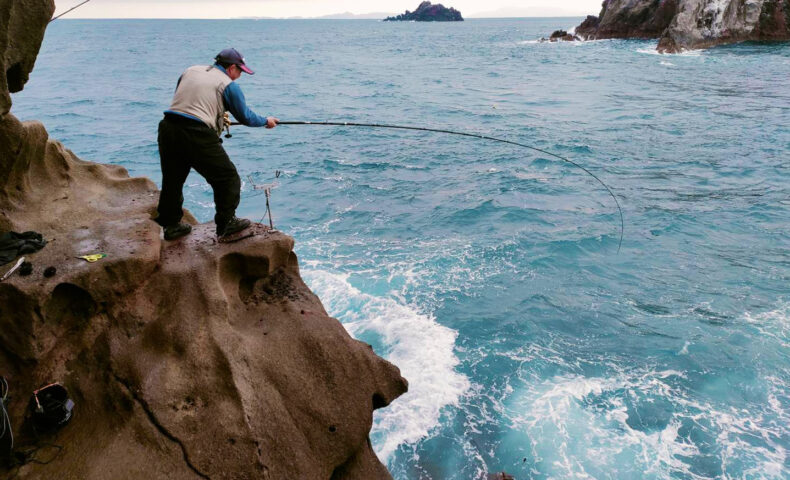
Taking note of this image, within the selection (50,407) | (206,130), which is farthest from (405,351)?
(50,407)

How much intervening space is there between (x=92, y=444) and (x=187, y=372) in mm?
795

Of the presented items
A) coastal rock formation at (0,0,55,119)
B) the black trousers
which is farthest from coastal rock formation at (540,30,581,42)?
coastal rock formation at (0,0,55,119)

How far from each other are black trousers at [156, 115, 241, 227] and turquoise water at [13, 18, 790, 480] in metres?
3.39

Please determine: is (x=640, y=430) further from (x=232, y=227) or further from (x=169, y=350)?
(x=169, y=350)

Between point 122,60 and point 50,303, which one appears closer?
point 50,303

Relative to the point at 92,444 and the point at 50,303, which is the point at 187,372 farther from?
the point at 50,303

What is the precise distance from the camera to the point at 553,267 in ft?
36.0

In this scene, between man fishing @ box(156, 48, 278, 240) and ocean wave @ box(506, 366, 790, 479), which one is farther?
ocean wave @ box(506, 366, 790, 479)

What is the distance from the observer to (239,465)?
4.11 metres

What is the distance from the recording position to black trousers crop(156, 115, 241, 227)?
5.01m

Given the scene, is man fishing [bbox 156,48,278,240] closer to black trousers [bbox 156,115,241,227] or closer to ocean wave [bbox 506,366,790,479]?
black trousers [bbox 156,115,241,227]

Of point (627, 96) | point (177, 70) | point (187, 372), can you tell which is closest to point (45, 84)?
point (177, 70)

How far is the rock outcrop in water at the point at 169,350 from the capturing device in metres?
4.12

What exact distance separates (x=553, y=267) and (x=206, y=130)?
25.7 ft
